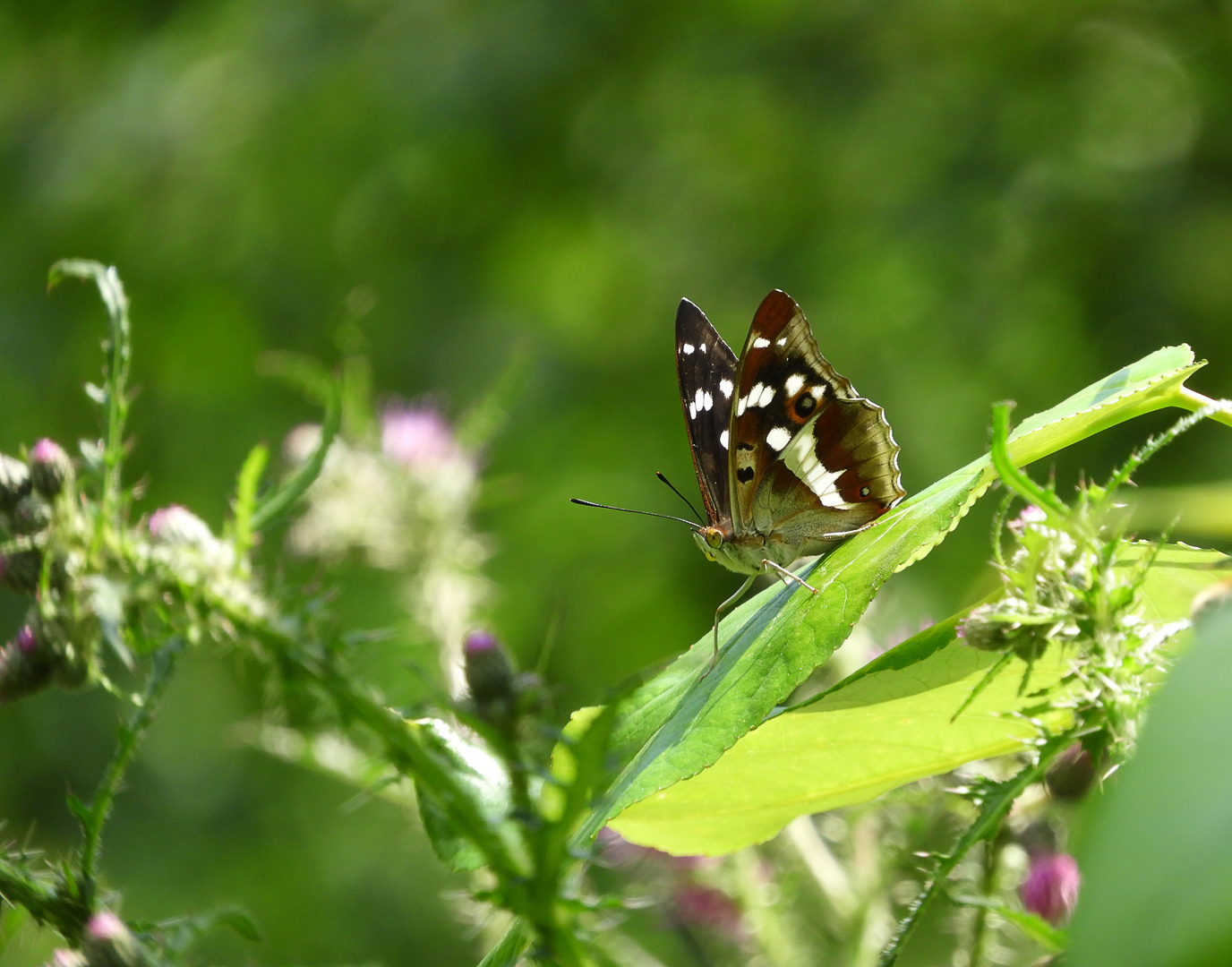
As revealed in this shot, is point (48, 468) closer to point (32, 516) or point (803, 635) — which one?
point (32, 516)

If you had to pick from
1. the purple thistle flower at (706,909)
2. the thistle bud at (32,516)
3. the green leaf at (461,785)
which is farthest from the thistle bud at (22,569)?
the purple thistle flower at (706,909)

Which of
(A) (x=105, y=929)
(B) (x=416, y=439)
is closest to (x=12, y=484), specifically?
(A) (x=105, y=929)

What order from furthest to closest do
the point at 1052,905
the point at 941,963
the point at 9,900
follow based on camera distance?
the point at 941,963
the point at 1052,905
the point at 9,900

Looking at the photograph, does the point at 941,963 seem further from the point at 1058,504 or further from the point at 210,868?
the point at 210,868

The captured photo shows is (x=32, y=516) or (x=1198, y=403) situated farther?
(x=1198, y=403)

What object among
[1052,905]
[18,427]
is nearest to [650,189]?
[18,427]
